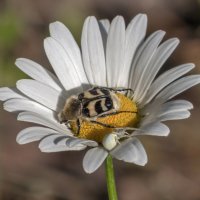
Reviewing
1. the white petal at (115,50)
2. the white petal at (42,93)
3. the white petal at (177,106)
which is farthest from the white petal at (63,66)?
the white petal at (177,106)

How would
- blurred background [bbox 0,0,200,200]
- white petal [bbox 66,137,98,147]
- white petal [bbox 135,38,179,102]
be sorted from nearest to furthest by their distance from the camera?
white petal [bbox 66,137,98,147] → white petal [bbox 135,38,179,102] → blurred background [bbox 0,0,200,200]

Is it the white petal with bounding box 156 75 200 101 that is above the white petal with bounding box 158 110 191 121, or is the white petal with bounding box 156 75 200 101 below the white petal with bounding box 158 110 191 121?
above

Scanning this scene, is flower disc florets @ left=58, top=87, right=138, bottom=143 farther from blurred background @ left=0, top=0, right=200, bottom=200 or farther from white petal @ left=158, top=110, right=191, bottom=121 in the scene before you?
blurred background @ left=0, top=0, right=200, bottom=200

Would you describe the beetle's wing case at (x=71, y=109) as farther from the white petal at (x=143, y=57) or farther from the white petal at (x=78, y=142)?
the white petal at (x=143, y=57)

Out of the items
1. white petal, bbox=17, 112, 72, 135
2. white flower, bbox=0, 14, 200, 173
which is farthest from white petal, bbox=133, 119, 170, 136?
white petal, bbox=17, 112, 72, 135

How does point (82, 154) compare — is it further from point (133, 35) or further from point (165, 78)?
point (165, 78)
